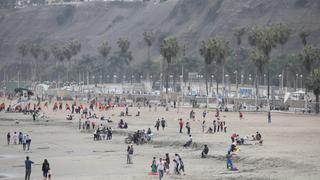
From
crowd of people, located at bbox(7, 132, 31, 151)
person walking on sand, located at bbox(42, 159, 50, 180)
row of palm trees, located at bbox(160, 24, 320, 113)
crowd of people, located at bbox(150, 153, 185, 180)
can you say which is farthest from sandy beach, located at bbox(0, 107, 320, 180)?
row of palm trees, located at bbox(160, 24, 320, 113)

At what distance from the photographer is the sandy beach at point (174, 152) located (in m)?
33.7

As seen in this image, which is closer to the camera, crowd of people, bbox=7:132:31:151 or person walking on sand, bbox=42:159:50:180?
person walking on sand, bbox=42:159:50:180

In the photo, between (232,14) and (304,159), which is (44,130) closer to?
(304,159)

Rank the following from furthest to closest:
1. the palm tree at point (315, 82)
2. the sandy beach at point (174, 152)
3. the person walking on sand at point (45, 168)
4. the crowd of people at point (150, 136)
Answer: the palm tree at point (315, 82), the sandy beach at point (174, 152), the crowd of people at point (150, 136), the person walking on sand at point (45, 168)

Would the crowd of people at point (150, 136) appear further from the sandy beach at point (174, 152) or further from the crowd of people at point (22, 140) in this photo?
the sandy beach at point (174, 152)

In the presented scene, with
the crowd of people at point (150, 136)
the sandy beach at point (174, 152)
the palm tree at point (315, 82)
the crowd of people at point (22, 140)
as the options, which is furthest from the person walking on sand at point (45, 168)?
the palm tree at point (315, 82)

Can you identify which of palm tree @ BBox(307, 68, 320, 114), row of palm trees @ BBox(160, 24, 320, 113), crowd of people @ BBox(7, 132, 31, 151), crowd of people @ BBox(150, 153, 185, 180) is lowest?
crowd of people @ BBox(150, 153, 185, 180)

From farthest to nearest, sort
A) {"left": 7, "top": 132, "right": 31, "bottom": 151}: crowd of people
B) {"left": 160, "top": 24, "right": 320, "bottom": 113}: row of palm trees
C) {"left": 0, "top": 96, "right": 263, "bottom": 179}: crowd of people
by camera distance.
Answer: {"left": 160, "top": 24, "right": 320, "bottom": 113}: row of palm trees
{"left": 7, "top": 132, "right": 31, "bottom": 151}: crowd of people
{"left": 0, "top": 96, "right": 263, "bottom": 179}: crowd of people

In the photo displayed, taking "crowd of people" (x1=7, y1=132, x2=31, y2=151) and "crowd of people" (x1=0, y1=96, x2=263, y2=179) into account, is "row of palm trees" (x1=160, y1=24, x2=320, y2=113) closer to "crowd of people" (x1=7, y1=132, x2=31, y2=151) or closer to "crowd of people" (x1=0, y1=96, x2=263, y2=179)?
"crowd of people" (x1=0, y1=96, x2=263, y2=179)

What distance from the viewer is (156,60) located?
620 feet

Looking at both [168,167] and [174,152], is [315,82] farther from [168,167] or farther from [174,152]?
[168,167]

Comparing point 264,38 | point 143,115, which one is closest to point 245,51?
point 264,38

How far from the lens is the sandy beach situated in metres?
33.7

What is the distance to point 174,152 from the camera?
142 ft
